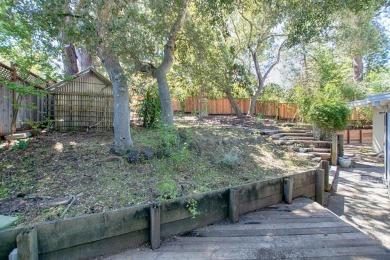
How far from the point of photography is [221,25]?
6.06m

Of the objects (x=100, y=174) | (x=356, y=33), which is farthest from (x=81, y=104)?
(x=356, y=33)

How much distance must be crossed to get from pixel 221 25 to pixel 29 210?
5541 millimetres

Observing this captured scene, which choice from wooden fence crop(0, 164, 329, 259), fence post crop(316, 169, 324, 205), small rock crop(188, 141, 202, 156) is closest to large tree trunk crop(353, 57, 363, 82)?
fence post crop(316, 169, 324, 205)

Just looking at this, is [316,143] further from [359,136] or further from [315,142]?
[359,136]

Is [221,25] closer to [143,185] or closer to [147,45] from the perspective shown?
[147,45]

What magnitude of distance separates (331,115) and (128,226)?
25.4 feet

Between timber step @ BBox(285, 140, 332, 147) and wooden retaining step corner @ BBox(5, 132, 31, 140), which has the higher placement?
wooden retaining step corner @ BBox(5, 132, 31, 140)

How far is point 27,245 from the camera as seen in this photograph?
210 cm

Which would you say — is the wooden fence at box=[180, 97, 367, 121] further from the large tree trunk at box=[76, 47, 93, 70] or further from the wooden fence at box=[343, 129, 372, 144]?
the large tree trunk at box=[76, 47, 93, 70]

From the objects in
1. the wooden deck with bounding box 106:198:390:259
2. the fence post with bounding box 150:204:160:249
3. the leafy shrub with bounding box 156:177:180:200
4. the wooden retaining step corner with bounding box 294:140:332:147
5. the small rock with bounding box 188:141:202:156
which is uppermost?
the small rock with bounding box 188:141:202:156

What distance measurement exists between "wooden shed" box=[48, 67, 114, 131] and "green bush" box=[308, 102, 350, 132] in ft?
22.6

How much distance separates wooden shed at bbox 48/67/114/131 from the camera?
662cm

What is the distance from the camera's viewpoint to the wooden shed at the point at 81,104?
21.7 feet

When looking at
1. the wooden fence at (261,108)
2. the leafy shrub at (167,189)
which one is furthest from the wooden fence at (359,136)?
the leafy shrub at (167,189)
